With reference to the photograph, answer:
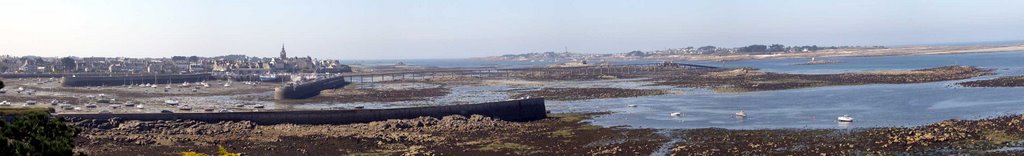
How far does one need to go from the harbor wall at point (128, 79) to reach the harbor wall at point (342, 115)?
167 ft

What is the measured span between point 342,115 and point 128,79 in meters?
59.2

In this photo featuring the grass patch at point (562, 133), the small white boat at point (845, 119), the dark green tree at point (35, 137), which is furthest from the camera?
the small white boat at point (845, 119)

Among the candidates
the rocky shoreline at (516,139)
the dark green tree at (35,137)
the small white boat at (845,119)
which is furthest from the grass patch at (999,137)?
the dark green tree at (35,137)

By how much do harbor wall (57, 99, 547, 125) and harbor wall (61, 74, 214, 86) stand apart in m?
50.9

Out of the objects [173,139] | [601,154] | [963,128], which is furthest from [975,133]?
[173,139]

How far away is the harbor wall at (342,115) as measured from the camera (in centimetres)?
3947

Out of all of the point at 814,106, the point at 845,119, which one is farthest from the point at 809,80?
the point at 845,119

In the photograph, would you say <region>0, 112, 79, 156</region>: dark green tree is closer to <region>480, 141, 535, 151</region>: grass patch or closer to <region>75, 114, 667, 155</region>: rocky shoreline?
<region>75, 114, 667, 155</region>: rocky shoreline

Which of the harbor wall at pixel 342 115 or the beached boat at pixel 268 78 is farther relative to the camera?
the beached boat at pixel 268 78

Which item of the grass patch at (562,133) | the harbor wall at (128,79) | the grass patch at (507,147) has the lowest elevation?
the grass patch at (507,147)

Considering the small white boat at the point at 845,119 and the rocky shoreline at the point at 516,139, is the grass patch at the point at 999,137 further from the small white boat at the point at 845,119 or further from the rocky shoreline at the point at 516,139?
the small white boat at the point at 845,119

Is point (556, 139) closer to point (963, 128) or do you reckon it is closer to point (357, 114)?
point (357, 114)

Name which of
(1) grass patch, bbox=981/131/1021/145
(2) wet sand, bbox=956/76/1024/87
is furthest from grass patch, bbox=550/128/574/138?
(2) wet sand, bbox=956/76/1024/87

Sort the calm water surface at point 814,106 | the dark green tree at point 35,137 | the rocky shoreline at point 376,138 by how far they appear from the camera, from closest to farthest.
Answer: the dark green tree at point 35,137
the rocky shoreline at point 376,138
the calm water surface at point 814,106
